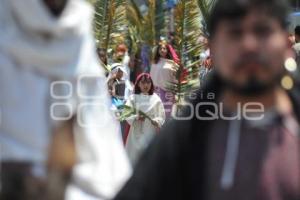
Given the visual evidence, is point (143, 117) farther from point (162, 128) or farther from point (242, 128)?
point (242, 128)

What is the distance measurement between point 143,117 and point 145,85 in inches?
16.5

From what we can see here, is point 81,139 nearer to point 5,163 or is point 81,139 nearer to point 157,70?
point 5,163

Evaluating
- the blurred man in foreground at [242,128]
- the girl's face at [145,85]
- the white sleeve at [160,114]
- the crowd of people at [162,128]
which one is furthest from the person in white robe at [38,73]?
the girl's face at [145,85]

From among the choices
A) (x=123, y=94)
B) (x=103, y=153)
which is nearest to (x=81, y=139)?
(x=103, y=153)

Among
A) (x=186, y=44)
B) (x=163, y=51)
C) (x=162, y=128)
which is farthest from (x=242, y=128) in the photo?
(x=163, y=51)

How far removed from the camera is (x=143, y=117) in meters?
8.52

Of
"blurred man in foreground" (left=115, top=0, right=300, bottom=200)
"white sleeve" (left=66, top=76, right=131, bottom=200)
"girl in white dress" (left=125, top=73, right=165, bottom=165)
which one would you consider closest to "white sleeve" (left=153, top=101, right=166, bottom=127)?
"girl in white dress" (left=125, top=73, right=165, bottom=165)

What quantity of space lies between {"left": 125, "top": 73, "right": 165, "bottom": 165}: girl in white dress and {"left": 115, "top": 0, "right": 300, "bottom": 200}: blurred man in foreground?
5.40 meters

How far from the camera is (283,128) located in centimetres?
259

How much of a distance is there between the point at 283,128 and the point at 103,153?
0.84 meters

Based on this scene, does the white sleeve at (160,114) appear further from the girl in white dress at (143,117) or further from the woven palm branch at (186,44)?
the woven palm branch at (186,44)

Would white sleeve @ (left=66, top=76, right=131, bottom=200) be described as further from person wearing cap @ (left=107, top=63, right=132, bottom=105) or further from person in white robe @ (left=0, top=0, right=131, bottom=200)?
person wearing cap @ (left=107, top=63, right=132, bottom=105)

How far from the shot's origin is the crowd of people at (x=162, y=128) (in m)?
2.56

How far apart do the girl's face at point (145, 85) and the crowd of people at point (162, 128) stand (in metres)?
5.50
